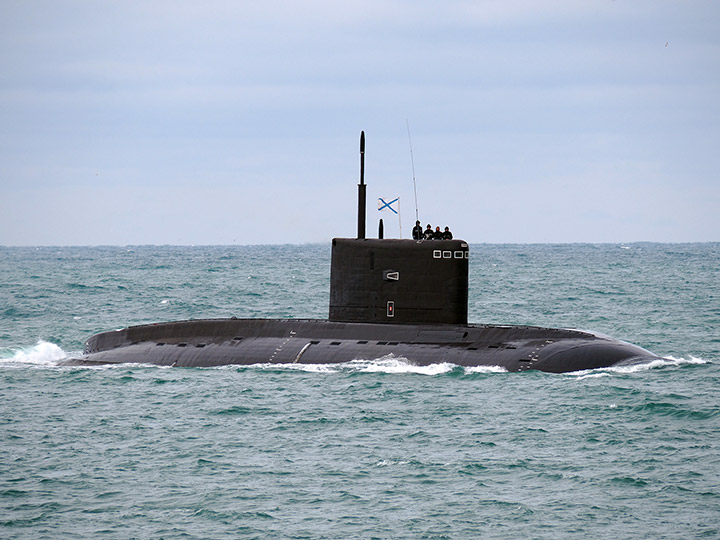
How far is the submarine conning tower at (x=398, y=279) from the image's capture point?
81.9 feet

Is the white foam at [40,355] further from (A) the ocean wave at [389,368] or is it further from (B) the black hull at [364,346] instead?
(A) the ocean wave at [389,368]

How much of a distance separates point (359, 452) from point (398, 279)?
27.0 ft

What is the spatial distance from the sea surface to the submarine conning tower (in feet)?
5.54

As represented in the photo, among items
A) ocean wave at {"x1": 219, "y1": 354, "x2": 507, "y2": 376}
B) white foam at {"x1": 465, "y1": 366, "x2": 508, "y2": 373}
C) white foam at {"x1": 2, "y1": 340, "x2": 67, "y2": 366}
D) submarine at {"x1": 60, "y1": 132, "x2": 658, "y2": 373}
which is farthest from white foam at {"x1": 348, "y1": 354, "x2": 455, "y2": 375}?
white foam at {"x1": 2, "y1": 340, "x2": 67, "y2": 366}

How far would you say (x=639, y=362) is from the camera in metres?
24.2

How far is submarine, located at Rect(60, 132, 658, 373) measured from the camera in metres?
24.1

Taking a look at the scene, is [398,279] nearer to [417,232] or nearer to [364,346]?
[417,232]

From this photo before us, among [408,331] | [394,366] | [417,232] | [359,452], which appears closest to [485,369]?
[394,366]

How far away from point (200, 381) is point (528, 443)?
9.09 meters

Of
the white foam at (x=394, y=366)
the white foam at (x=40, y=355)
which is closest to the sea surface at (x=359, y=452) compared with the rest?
the white foam at (x=394, y=366)

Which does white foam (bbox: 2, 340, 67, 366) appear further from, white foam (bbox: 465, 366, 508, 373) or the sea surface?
white foam (bbox: 465, 366, 508, 373)

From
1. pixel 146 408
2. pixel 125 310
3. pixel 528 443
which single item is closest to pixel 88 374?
pixel 146 408

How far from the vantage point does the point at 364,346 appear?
82.4 ft

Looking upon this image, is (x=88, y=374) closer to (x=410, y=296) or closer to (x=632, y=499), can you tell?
(x=410, y=296)
